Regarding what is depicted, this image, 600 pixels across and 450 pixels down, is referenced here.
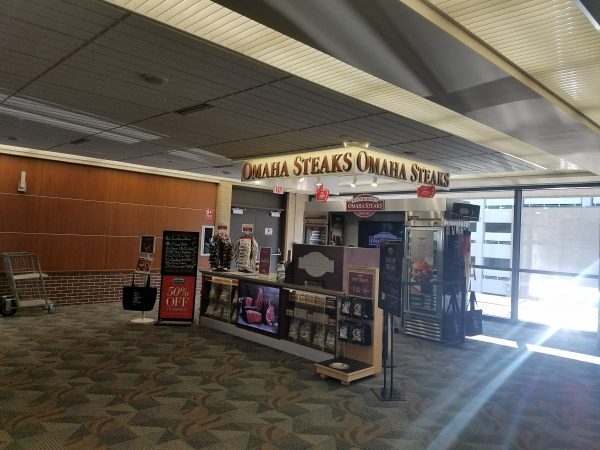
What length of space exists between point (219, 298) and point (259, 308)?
100cm

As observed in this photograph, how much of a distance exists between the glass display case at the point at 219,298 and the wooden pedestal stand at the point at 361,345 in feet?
7.06

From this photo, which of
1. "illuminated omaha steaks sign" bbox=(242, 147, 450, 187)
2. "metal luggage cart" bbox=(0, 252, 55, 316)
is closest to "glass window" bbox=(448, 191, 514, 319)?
"illuminated omaha steaks sign" bbox=(242, 147, 450, 187)

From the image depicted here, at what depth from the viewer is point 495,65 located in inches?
109

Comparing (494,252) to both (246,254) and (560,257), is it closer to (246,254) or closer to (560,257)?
(560,257)

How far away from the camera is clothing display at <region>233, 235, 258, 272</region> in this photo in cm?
729

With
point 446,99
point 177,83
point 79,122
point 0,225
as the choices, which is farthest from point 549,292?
point 0,225

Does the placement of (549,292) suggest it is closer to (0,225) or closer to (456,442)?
(456,442)

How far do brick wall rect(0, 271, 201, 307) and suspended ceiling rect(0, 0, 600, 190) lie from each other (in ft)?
11.3

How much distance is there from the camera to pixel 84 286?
8828 mm

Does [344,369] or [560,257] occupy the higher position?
[560,257]

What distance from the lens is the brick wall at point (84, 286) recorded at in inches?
332

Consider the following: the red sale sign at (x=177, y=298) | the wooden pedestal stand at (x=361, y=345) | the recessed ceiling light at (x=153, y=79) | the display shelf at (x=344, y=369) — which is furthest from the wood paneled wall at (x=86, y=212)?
the display shelf at (x=344, y=369)

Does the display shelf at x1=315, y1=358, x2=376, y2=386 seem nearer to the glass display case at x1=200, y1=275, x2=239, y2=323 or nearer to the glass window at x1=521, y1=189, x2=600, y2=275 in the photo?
the glass display case at x1=200, y1=275, x2=239, y2=323

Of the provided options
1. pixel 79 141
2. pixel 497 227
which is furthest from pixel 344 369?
pixel 497 227
